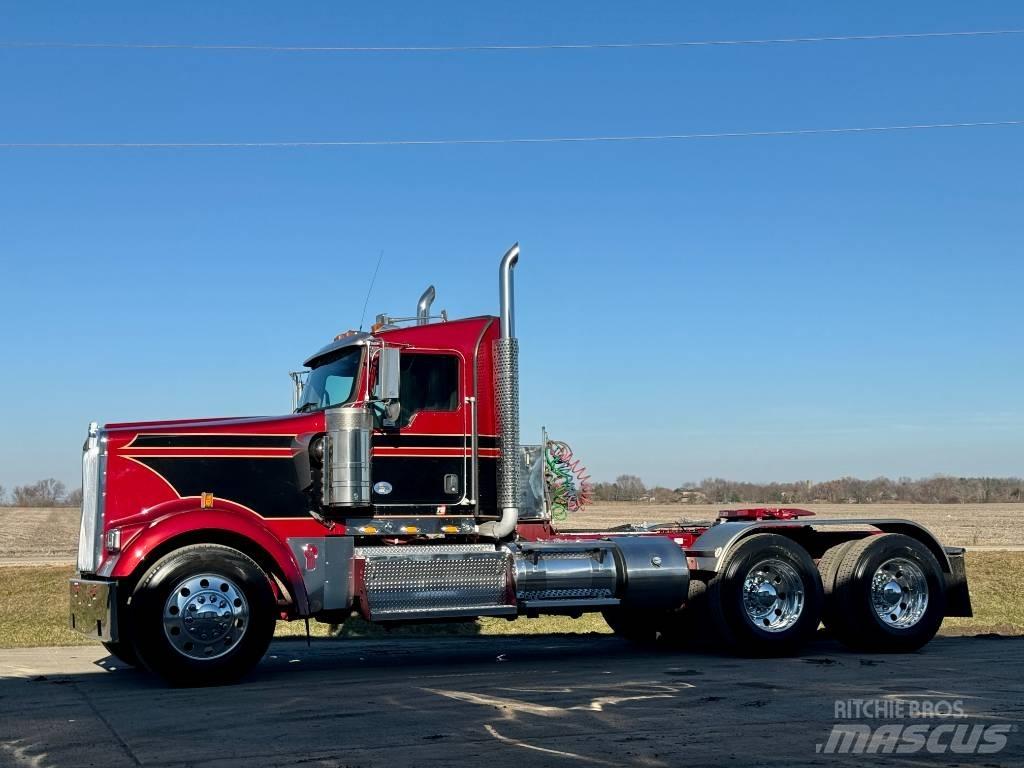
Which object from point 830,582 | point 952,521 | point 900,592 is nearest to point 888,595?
point 900,592

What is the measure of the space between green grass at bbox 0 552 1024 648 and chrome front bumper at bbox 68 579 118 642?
15.8 ft

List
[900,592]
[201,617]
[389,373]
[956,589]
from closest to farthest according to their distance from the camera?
[201,617] < [389,373] < [900,592] < [956,589]

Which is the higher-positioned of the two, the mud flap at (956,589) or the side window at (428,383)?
the side window at (428,383)

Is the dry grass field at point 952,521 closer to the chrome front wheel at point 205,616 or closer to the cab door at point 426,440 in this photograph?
the cab door at point 426,440

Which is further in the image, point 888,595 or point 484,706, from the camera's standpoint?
point 888,595

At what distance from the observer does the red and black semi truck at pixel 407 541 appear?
33.8 feet

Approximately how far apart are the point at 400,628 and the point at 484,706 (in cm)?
953

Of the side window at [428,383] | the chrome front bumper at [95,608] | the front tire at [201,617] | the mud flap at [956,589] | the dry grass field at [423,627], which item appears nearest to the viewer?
the front tire at [201,617]

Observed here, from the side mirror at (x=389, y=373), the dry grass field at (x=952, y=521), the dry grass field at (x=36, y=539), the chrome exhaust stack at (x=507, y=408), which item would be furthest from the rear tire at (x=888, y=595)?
the dry grass field at (x=36, y=539)

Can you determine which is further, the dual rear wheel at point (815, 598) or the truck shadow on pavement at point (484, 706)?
the dual rear wheel at point (815, 598)

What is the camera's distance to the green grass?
1711cm

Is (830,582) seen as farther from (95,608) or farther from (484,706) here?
(95,608)

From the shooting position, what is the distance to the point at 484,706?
8.77 m

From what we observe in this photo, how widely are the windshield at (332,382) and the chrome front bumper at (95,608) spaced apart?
280 cm
